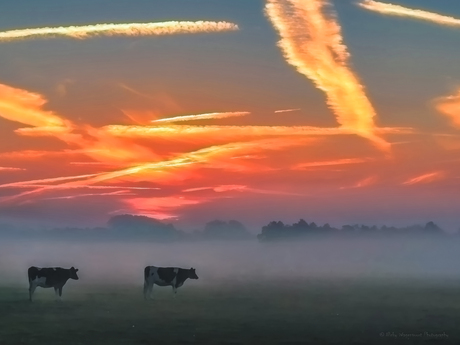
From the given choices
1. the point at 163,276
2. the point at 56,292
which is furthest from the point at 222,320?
the point at 163,276

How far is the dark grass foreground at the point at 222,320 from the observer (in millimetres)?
26266

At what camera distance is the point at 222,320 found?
102ft

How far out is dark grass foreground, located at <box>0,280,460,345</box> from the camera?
2627 cm

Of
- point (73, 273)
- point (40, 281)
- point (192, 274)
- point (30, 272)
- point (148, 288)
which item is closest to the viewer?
point (40, 281)

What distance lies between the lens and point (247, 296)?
44844 mm

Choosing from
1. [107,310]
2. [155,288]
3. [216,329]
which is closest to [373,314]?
[216,329]

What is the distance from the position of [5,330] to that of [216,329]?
751 cm

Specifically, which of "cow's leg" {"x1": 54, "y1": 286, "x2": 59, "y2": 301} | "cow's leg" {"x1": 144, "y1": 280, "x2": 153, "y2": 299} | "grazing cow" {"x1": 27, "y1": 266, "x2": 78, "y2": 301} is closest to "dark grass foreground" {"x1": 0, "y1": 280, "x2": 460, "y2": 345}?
"cow's leg" {"x1": 54, "y1": 286, "x2": 59, "y2": 301}

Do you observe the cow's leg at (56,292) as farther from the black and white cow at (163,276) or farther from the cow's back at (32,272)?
the black and white cow at (163,276)

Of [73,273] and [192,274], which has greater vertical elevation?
[73,273]

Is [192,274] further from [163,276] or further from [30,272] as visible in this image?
[30,272]

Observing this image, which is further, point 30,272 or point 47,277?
point 47,277

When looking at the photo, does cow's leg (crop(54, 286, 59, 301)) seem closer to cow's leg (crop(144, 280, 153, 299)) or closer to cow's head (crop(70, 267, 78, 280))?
cow's head (crop(70, 267, 78, 280))

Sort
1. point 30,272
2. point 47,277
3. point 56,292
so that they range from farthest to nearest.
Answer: point 47,277 < point 30,272 < point 56,292
